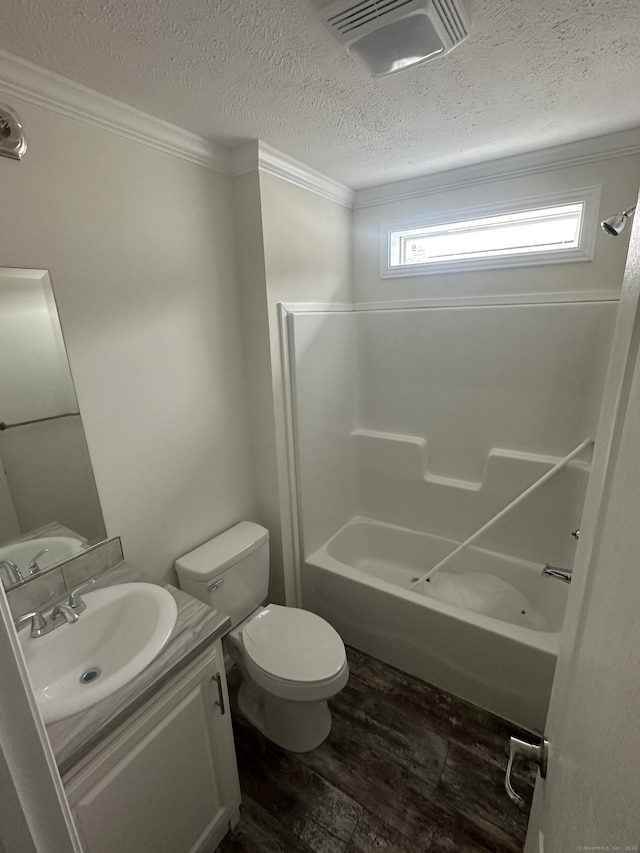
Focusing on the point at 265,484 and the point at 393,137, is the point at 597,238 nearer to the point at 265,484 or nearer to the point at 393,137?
the point at 393,137

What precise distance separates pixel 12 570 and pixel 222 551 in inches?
29.7

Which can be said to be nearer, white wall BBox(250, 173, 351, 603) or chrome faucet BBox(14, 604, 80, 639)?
chrome faucet BBox(14, 604, 80, 639)

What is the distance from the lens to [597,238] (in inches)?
Result: 68.6

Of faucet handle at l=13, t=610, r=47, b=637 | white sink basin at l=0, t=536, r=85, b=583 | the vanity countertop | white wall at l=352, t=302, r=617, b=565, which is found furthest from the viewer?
white wall at l=352, t=302, r=617, b=565

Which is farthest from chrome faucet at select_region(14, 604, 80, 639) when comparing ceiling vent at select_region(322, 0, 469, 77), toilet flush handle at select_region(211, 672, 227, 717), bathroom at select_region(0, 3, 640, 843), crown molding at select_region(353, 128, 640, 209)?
crown molding at select_region(353, 128, 640, 209)

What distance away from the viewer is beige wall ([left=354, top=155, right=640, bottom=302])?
1696 mm

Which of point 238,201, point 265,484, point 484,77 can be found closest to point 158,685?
point 265,484

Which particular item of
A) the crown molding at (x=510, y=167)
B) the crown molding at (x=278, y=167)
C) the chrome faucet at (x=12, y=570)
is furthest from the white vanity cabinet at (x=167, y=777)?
the crown molding at (x=510, y=167)

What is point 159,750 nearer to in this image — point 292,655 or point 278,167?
point 292,655

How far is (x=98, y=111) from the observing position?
3.96 feet

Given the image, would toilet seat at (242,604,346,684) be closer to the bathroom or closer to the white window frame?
the bathroom

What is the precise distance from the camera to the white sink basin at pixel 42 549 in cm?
120

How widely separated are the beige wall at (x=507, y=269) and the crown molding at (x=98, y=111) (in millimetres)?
992

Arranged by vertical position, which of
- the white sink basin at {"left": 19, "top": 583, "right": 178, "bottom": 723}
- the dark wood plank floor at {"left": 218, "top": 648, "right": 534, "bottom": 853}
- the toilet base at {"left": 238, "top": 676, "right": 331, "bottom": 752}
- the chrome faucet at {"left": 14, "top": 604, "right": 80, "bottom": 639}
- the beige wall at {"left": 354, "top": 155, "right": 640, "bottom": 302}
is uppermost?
the beige wall at {"left": 354, "top": 155, "right": 640, "bottom": 302}
